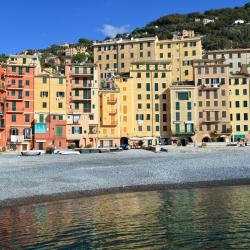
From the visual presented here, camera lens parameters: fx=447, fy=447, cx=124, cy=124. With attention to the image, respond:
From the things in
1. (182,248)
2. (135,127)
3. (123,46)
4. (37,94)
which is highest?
(123,46)

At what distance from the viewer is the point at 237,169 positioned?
41.5 metres

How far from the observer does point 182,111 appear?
3593 inches

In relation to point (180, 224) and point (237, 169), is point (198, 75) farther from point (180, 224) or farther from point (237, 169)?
point (180, 224)

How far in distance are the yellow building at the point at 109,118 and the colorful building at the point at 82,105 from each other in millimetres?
1969

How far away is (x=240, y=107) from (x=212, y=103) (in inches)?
242

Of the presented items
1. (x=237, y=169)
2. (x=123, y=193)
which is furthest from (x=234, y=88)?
(x=123, y=193)

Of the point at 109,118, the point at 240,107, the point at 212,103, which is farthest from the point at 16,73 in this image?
the point at 240,107

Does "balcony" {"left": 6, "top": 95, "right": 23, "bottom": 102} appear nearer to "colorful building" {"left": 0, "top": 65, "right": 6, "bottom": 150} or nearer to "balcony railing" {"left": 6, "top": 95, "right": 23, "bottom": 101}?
"balcony railing" {"left": 6, "top": 95, "right": 23, "bottom": 101}

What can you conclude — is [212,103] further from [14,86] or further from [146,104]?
[14,86]

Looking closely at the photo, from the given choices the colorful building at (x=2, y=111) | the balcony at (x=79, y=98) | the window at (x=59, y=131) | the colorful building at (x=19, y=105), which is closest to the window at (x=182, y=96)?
the balcony at (x=79, y=98)

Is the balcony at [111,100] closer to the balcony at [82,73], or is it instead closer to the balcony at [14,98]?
the balcony at [82,73]

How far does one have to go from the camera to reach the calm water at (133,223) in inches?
631

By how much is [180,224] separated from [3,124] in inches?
2639

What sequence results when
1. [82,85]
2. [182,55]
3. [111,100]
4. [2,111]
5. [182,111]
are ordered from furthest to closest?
[182,55] < [182,111] < [111,100] < [82,85] < [2,111]
